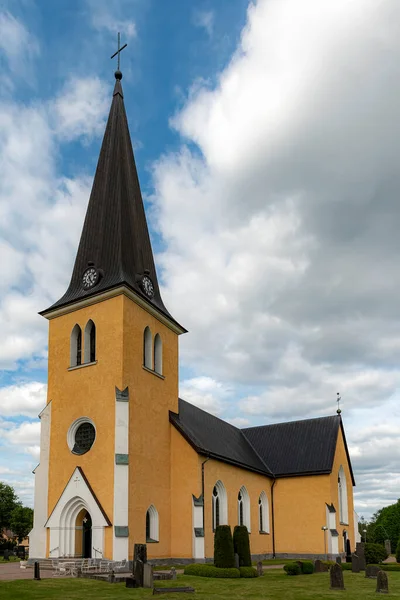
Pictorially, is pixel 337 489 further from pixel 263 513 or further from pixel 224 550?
pixel 224 550

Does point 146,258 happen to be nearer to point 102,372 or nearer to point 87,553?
point 102,372

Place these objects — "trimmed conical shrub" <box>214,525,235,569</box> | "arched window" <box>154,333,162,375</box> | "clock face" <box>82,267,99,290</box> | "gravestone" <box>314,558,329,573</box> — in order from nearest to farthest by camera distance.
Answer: "trimmed conical shrub" <box>214,525,235,569</box>
"gravestone" <box>314,558,329,573</box>
"clock face" <box>82,267,99,290</box>
"arched window" <box>154,333,162,375</box>

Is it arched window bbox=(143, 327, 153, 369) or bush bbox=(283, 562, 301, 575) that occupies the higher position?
arched window bbox=(143, 327, 153, 369)

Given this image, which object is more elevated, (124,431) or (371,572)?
(124,431)

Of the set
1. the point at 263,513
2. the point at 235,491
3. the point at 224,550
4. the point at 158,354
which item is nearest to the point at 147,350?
the point at 158,354

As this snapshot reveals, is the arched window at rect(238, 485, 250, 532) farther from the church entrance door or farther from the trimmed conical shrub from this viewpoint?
the church entrance door

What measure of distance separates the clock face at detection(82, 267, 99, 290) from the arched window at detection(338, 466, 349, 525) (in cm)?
2546

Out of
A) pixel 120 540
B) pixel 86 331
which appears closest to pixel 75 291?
pixel 86 331

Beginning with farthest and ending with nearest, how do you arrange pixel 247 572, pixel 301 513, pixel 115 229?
pixel 301 513
pixel 115 229
pixel 247 572

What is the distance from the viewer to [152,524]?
2862cm

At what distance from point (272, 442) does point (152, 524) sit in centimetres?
1881

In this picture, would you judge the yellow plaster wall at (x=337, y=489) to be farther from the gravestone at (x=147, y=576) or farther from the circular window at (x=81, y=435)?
the gravestone at (x=147, y=576)

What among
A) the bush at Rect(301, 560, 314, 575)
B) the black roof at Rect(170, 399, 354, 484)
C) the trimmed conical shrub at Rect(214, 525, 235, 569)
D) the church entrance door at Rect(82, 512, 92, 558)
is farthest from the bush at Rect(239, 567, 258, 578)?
the black roof at Rect(170, 399, 354, 484)

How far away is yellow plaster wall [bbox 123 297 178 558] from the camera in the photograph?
1077 inches
